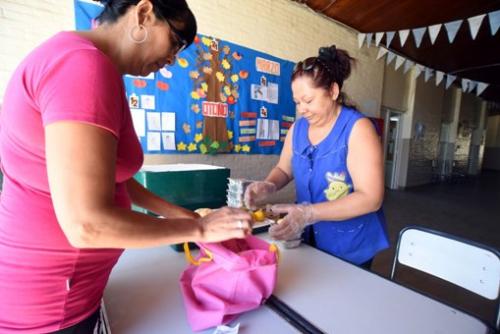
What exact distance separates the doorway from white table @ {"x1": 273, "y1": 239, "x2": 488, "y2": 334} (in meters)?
6.36

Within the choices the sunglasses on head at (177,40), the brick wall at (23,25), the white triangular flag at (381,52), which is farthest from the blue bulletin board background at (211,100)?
the white triangular flag at (381,52)

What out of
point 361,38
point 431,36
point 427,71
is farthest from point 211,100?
point 427,71

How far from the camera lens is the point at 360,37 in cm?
451

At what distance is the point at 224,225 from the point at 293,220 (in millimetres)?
612

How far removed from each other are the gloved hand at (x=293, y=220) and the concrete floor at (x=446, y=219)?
1.46 m

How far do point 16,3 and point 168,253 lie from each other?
2210 mm

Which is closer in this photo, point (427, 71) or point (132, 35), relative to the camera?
point (132, 35)

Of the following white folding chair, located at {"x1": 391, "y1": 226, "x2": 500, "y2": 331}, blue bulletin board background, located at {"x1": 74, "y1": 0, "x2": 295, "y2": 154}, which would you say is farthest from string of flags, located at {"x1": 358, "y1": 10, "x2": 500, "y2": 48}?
white folding chair, located at {"x1": 391, "y1": 226, "x2": 500, "y2": 331}

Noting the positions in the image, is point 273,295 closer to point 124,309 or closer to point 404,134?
point 124,309

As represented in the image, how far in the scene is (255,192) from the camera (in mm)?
1422

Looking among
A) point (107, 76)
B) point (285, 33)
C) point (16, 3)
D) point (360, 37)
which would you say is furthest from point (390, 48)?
point (107, 76)

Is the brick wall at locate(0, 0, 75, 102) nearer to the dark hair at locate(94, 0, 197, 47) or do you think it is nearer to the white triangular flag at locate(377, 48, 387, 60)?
the dark hair at locate(94, 0, 197, 47)

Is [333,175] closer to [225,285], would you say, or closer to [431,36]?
[225,285]

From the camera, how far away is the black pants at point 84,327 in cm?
60
